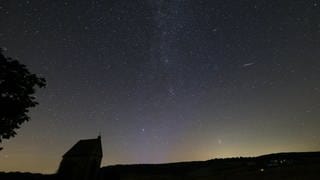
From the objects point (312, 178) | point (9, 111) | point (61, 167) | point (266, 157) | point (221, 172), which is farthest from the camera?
point (61, 167)

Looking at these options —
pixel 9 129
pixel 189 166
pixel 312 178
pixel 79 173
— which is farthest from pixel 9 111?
pixel 312 178

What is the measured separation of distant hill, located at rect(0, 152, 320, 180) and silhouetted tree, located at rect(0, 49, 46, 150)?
15274 millimetres

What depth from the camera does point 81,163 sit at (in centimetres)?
3578

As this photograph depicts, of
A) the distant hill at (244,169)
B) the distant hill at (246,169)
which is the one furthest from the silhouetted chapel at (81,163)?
the distant hill at (246,169)

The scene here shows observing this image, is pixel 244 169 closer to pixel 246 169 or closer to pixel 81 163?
pixel 246 169

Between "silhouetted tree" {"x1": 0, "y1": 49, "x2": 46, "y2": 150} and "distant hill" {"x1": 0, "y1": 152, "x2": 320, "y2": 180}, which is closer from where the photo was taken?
"silhouetted tree" {"x1": 0, "y1": 49, "x2": 46, "y2": 150}

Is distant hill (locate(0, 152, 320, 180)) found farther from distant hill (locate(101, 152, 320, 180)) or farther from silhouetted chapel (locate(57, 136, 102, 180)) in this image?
silhouetted chapel (locate(57, 136, 102, 180))

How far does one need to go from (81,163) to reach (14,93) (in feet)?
61.2

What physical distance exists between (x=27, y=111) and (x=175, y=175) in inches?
696

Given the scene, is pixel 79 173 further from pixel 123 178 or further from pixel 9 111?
pixel 9 111

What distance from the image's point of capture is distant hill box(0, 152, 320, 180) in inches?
1169

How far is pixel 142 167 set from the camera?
39.2 meters

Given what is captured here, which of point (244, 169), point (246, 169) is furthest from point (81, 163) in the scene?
point (246, 169)

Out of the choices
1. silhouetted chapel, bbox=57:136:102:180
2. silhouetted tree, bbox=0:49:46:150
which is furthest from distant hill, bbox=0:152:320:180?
silhouetted tree, bbox=0:49:46:150
